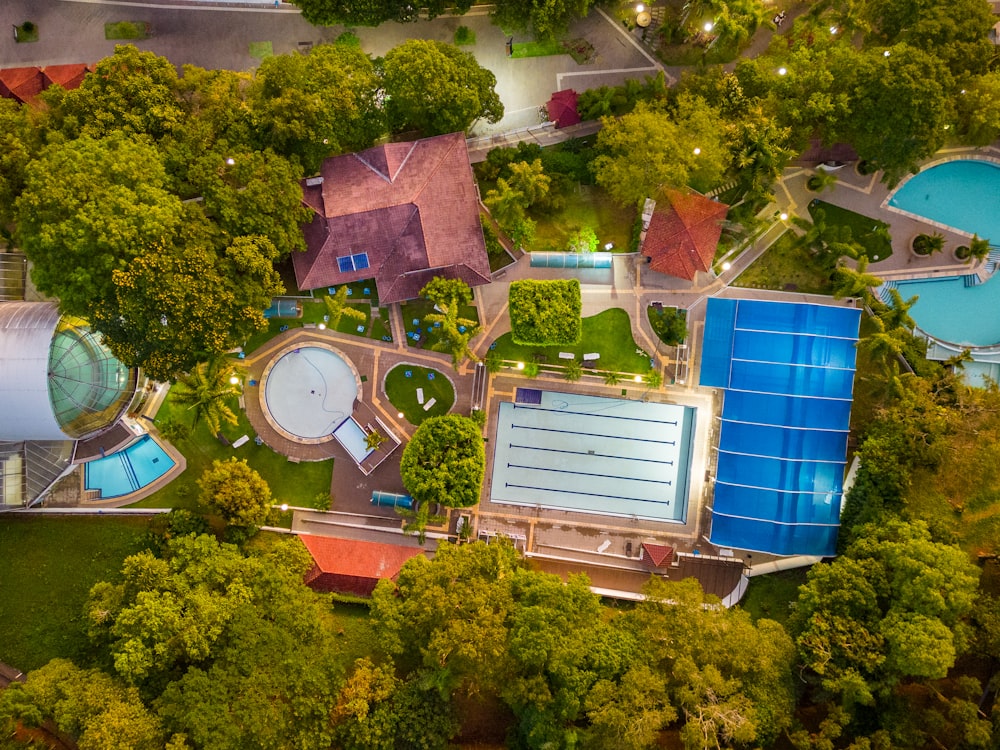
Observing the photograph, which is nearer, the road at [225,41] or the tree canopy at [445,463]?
the tree canopy at [445,463]

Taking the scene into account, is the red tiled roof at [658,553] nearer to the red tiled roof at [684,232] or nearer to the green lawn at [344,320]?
the red tiled roof at [684,232]

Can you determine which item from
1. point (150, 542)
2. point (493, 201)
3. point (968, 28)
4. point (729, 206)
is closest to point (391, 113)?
point (493, 201)

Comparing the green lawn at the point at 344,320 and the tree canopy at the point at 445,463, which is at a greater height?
the green lawn at the point at 344,320

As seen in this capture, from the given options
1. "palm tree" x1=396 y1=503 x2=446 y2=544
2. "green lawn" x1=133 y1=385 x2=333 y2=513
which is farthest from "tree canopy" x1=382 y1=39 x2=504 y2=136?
"palm tree" x1=396 y1=503 x2=446 y2=544

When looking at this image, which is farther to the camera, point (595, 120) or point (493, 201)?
point (595, 120)

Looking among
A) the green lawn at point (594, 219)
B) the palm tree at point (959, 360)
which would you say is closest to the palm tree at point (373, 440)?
the green lawn at point (594, 219)

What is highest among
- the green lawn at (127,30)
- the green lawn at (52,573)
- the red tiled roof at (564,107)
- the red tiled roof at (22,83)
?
the green lawn at (127,30)

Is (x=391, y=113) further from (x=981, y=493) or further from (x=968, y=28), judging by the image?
(x=981, y=493)

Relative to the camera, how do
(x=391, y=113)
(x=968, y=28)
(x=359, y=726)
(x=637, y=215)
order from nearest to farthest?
(x=359, y=726)
(x=968, y=28)
(x=391, y=113)
(x=637, y=215)
